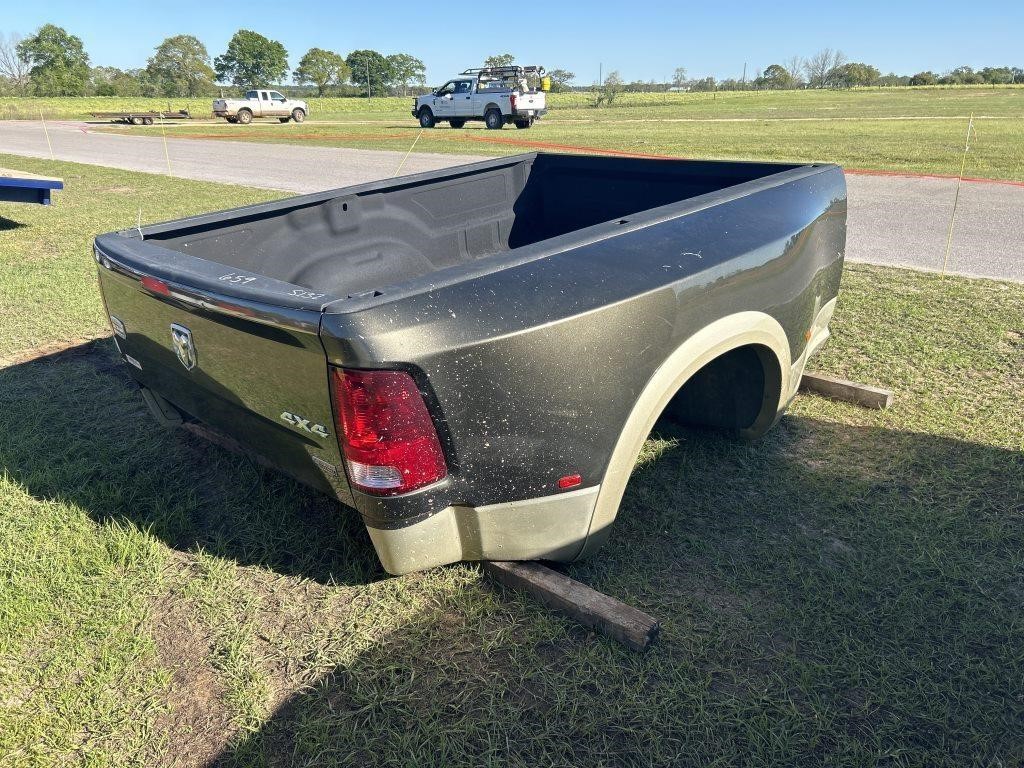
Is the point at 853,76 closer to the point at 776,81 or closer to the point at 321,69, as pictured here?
the point at 776,81

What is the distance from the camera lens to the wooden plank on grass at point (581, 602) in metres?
2.13

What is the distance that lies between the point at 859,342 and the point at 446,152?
47.8ft

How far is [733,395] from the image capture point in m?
3.25

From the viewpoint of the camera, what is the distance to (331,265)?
11.1 ft

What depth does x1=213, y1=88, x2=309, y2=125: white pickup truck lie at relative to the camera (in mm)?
37156

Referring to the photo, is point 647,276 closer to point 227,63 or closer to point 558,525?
point 558,525

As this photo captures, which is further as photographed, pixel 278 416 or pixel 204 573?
pixel 204 573

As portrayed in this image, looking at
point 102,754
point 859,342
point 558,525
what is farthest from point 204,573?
point 859,342

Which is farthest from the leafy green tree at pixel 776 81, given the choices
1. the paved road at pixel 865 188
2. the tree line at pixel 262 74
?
the paved road at pixel 865 188

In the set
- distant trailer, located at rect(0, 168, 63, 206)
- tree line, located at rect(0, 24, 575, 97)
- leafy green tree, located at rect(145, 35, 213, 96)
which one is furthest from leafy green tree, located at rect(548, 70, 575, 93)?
distant trailer, located at rect(0, 168, 63, 206)

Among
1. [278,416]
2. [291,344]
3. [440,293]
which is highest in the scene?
[440,293]

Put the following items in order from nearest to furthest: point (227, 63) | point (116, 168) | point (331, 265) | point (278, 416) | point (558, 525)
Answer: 1. point (278, 416)
2. point (558, 525)
3. point (331, 265)
4. point (116, 168)
5. point (227, 63)

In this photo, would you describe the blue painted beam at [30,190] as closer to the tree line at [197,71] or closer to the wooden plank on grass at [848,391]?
the wooden plank on grass at [848,391]

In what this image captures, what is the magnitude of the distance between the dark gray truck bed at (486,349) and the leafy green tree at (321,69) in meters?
109
